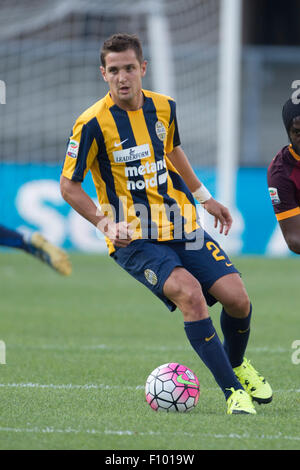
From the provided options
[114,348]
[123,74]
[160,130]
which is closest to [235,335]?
[160,130]

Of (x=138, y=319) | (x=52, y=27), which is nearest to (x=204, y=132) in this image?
(x=52, y=27)

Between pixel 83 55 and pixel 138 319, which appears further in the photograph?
pixel 83 55

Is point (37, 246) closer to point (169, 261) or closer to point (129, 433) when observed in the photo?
point (169, 261)

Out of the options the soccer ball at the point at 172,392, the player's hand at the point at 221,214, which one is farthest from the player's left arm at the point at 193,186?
the soccer ball at the point at 172,392

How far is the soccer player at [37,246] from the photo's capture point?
8.17 m

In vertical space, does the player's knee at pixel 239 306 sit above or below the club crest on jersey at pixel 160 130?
below

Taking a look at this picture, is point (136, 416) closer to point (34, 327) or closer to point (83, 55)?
point (34, 327)

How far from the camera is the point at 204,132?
1673 centimetres

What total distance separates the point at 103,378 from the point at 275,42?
71.8 feet

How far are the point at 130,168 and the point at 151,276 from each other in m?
0.68

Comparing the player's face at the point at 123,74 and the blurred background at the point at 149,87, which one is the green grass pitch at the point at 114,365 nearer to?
the player's face at the point at 123,74

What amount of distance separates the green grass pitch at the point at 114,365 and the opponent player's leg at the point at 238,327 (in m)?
0.14

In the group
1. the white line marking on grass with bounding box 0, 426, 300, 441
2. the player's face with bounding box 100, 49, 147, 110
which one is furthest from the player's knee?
the player's face with bounding box 100, 49, 147, 110

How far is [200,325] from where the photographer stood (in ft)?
16.0
